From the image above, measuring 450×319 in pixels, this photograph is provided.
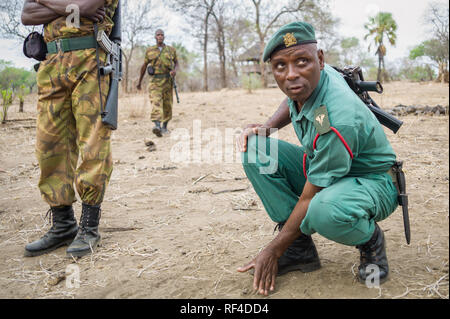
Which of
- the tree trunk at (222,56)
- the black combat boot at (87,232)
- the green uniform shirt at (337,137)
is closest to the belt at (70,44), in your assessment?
the black combat boot at (87,232)

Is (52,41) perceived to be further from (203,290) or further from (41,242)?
(203,290)

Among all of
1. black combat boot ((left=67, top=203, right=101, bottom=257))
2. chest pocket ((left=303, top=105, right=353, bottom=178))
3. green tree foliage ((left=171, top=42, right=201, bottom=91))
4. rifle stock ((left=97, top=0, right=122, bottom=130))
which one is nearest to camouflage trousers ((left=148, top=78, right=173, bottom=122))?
rifle stock ((left=97, top=0, right=122, bottom=130))

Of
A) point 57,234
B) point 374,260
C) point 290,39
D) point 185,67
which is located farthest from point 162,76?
point 185,67

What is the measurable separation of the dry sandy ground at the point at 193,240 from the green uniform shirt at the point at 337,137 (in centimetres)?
53

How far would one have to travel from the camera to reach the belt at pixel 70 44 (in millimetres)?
2252

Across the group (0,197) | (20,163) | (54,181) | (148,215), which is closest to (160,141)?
(20,163)

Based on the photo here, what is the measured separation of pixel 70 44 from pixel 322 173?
174cm

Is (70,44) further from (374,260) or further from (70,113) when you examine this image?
(374,260)

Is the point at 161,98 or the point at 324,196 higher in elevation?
the point at 161,98

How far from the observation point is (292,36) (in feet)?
5.20

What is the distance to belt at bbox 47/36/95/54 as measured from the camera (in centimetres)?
225

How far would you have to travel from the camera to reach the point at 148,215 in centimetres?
292

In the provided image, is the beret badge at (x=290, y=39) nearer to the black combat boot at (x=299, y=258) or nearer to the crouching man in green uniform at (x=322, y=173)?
the crouching man in green uniform at (x=322, y=173)

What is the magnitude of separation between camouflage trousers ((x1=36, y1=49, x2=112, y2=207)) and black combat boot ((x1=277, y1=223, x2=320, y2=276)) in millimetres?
1232
